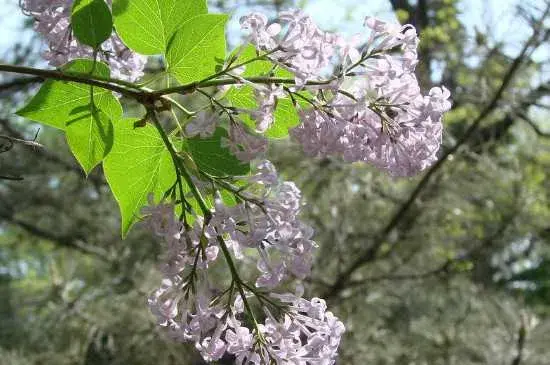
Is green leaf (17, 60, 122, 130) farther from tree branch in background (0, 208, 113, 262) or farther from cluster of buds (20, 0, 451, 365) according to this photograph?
tree branch in background (0, 208, 113, 262)

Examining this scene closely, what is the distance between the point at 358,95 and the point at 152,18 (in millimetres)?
244

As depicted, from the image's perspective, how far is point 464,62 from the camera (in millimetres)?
3594

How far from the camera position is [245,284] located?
0.89 meters

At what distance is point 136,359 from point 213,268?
1.58 ft

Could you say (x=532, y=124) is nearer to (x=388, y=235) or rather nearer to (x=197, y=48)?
(x=388, y=235)

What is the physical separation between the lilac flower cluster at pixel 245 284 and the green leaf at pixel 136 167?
0.07m

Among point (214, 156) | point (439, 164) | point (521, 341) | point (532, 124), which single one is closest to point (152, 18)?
point (214, 156)

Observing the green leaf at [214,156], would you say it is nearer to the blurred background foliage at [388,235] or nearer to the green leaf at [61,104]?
the green leaf at [61,104]

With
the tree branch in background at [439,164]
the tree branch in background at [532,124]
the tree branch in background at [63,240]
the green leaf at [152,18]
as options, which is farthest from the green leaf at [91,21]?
the tree branch in background at [63,240]

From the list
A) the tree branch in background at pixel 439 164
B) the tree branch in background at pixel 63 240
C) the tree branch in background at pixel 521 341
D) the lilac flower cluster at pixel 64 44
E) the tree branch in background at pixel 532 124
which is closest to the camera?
the lilac flower cluster at pixel 64 44

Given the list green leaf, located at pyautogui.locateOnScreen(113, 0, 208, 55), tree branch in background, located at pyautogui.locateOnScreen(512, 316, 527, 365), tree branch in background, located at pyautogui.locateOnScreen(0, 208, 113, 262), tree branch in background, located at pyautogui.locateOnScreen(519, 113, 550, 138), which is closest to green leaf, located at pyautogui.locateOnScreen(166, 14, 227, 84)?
green leaf, located at pyautogui.locateOnScreen(113, 0, 208, 55)

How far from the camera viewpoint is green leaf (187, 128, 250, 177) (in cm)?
85

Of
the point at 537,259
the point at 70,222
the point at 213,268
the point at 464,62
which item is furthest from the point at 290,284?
the point at 537,259

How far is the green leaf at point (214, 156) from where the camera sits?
33.7 inches
